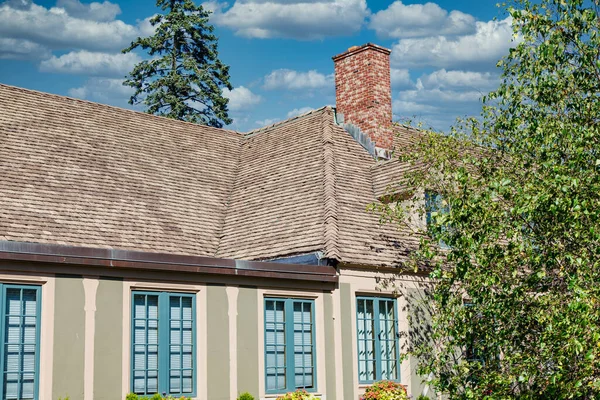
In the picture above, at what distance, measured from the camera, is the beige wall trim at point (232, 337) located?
14.5 m

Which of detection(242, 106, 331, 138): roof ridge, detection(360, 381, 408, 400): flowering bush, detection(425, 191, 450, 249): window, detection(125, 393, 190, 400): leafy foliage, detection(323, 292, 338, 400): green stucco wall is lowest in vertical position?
detection(360, 381, 408, 400): flowering bush

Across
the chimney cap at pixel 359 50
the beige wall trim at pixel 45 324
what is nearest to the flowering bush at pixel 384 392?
the beige wall trim at pixel 45 324

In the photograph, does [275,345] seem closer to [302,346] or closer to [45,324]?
[302,346]

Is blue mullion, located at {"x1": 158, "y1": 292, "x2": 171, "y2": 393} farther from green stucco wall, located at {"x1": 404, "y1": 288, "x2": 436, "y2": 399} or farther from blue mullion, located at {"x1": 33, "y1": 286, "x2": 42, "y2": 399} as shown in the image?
green stucco wall, located at {"x1": 404, "y1": 288, "x2": 436, "y2": 399}

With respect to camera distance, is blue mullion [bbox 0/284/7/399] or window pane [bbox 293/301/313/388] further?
window pane [bbox 293/301/313/388]

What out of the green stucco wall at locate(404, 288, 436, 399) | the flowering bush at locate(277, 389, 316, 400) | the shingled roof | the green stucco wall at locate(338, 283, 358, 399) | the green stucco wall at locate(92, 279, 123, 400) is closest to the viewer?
the green stucco wall at locate(92, 279, 123, 400)

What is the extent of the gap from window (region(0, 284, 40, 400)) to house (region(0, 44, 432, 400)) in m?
0.02

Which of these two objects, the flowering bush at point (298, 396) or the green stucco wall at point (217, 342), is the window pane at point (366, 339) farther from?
the green stucco wall at point (217, 342)

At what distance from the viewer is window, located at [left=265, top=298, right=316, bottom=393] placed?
15352mm

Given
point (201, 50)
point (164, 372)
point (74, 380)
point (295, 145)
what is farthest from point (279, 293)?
point (201, 50)

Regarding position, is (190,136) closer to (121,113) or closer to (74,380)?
(121,113)

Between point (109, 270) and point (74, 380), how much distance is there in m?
1.86

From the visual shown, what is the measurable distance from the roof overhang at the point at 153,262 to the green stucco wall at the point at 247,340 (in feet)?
1.52

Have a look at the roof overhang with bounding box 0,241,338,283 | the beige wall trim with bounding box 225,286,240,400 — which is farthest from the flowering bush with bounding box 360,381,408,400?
the beige wall trim with bounding box 225,286,240,400
